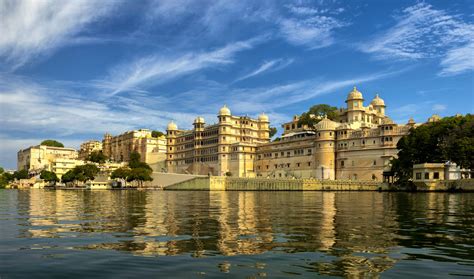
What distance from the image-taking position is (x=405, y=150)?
7431 centimetres

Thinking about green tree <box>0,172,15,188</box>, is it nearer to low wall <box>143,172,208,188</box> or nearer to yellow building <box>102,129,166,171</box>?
yellow building <box>102,129,166,171</box>

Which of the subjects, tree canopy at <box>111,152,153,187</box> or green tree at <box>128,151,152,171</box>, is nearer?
tree canopy at <box>111,152,153,187</box>

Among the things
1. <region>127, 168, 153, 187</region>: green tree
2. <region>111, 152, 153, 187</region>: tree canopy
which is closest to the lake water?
<region>127, 168, 153, 187</region>: green tree

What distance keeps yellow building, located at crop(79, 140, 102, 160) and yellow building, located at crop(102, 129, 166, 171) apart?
639cm

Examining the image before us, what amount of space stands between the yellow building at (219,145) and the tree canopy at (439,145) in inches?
1711

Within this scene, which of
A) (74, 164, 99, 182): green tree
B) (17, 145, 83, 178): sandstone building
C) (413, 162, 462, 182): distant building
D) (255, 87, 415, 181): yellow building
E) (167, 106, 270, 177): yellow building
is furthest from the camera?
(17, 145, 83, 178): sandstone building

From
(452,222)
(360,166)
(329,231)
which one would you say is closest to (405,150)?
(360,166)

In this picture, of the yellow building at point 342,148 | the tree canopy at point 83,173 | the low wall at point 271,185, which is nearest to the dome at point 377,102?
the yellow building at point 342,148

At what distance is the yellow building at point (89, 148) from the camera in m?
179

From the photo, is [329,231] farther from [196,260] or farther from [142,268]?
[142,268]

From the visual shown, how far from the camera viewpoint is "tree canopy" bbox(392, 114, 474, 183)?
6412 centimetres

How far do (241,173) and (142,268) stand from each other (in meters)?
101

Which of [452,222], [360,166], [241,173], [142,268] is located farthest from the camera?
[241,173]

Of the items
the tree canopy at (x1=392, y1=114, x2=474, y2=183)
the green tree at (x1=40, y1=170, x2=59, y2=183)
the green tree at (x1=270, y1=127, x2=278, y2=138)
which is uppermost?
the green tree at (x1=270, y1=127, x2=278, y2=138)
